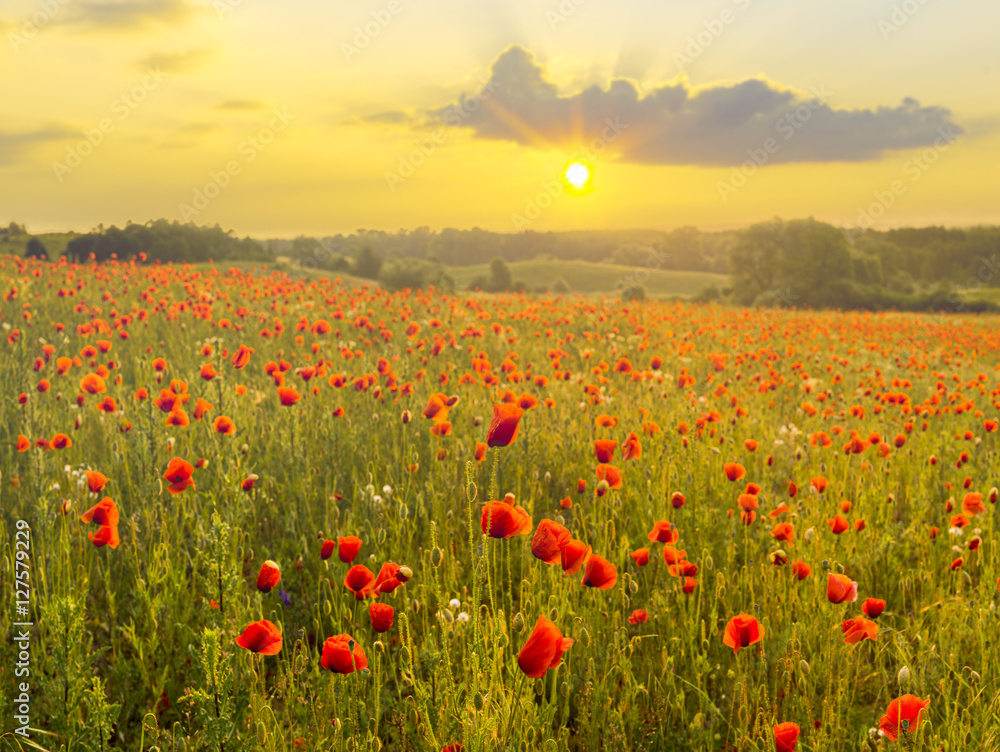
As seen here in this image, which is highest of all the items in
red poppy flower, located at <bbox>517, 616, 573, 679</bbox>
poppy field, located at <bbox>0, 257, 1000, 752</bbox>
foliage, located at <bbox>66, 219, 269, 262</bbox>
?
foliage, located at <bbox>66, 219, 269, 262</bbox>

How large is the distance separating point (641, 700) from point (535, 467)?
7.02ft

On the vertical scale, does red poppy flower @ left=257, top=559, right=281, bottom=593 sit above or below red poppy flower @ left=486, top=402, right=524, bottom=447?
below

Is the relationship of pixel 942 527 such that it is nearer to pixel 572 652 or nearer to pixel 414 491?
pixel 572 652

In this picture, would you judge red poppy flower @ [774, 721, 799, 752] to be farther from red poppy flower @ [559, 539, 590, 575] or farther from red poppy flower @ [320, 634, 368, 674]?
red poppy flower @ [320, 634, 368, 674]

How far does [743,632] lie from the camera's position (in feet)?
7.02

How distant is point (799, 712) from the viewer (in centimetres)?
250

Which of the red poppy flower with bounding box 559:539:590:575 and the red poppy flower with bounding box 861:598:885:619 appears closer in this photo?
the red poppy flower with bounding box 559:539:590:575

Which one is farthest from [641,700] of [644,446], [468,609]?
[644,446]

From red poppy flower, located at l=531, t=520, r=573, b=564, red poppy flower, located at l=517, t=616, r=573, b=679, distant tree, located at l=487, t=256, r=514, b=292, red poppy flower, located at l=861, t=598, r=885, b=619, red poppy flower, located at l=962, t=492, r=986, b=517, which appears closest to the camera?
red poppy flower, located at l=517, t=616, r=573, b=679

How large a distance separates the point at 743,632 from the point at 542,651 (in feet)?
2.83

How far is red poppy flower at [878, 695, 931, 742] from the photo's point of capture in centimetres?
180

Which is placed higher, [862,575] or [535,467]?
[535,467]

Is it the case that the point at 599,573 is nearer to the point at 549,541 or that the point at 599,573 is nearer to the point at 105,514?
the point at 549,541

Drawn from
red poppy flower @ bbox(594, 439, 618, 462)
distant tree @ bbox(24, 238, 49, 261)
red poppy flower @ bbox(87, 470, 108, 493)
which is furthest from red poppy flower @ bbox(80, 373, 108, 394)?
distant tree @ bbox(24, 238, 49, 261)
